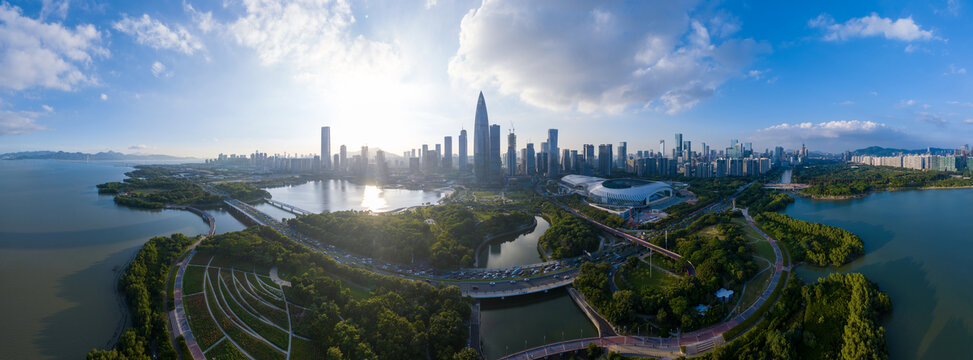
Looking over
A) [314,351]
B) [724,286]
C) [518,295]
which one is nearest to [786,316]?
[724,286]

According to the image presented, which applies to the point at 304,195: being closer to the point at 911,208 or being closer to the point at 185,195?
the point at 185,195

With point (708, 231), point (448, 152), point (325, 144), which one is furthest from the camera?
point (448, 152)

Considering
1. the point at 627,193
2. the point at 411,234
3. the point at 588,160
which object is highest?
the point at 588,160

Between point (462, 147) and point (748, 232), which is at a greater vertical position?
point (462, 147)

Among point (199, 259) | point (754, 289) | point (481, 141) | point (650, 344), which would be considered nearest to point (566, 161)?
point (481, 141)

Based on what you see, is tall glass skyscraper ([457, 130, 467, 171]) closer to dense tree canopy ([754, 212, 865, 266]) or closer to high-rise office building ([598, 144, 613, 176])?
high-rise office building ([598, 144, 613, 176])

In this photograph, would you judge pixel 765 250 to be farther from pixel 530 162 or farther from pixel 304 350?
pixel 530 162

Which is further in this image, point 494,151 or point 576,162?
point 576,162

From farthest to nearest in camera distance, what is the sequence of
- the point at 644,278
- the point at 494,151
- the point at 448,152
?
the point at 448,152
the point at 494,151
the point at 644,278
